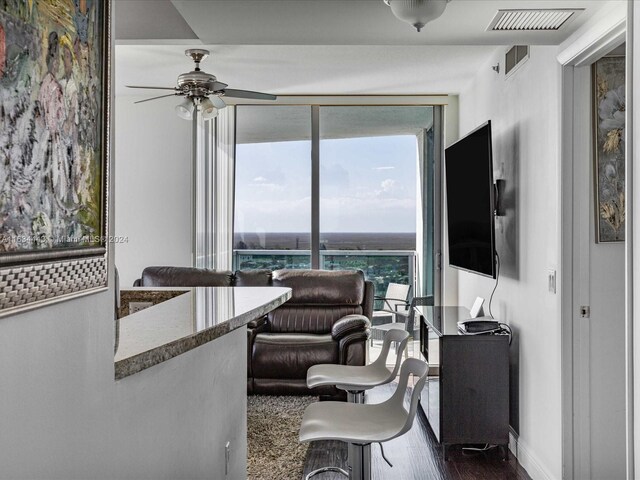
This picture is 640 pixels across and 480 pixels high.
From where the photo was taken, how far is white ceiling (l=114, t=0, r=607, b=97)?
255cm

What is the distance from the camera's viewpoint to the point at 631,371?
2.27 meters

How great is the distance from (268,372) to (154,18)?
273 cm

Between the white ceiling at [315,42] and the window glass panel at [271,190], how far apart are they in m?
0.47

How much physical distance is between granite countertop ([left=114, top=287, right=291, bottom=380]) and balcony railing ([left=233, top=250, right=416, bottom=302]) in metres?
3.77

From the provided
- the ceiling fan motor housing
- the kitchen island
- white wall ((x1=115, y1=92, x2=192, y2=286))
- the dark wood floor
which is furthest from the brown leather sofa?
the kitchen island

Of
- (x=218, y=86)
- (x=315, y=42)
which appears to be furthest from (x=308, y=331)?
(x=315, y=42)

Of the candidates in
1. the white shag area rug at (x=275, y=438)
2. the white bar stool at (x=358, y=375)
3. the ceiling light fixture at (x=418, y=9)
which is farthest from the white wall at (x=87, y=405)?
the white shag area rug at (x=275, y=438)

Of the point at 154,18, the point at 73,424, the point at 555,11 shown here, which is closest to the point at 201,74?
the point at 154,18

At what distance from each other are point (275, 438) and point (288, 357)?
0.93m

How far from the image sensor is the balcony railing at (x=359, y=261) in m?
6.34

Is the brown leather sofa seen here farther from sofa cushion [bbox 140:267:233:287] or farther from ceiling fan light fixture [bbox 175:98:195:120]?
ceiling fan light fixture [bbox 175:98:195:120]

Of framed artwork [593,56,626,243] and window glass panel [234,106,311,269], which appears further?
window glass panel [234,106,311,269]

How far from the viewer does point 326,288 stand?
18.2ft

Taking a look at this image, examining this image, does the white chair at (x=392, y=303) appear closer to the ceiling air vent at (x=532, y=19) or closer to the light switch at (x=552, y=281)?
the light switch at (x=552, y=281)
